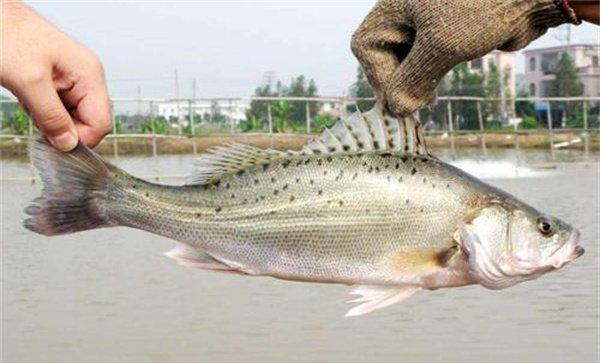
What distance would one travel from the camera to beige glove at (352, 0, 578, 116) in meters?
2.88

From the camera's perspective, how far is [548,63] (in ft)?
283

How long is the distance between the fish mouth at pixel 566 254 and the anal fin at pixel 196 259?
706 mm

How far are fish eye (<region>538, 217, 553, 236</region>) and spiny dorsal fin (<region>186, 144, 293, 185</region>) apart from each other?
59 cm

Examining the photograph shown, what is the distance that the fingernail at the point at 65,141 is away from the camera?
2.55 metres

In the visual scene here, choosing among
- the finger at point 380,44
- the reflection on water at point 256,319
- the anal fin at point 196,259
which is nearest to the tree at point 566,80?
the reflection on water at point 256,319

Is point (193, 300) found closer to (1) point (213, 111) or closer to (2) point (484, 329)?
(2) point (484, 329)

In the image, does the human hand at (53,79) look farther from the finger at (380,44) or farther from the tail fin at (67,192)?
the finger at (380,44)

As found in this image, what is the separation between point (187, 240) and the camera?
2824 millimetres

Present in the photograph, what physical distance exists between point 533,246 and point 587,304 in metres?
9.82

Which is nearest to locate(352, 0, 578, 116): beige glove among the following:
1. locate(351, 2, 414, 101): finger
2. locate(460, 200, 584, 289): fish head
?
locate(351, 2, 414, 101): finger

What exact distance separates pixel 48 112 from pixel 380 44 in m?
0.88

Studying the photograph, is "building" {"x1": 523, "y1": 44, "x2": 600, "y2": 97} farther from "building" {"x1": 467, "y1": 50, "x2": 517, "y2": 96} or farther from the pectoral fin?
the pectoral fin

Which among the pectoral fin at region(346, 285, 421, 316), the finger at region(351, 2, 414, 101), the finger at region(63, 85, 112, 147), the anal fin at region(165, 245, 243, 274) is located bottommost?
the pectoral fin at region(346, 285, 421, 316)

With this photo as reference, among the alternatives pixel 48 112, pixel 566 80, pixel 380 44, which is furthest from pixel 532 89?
pixel 48 112
